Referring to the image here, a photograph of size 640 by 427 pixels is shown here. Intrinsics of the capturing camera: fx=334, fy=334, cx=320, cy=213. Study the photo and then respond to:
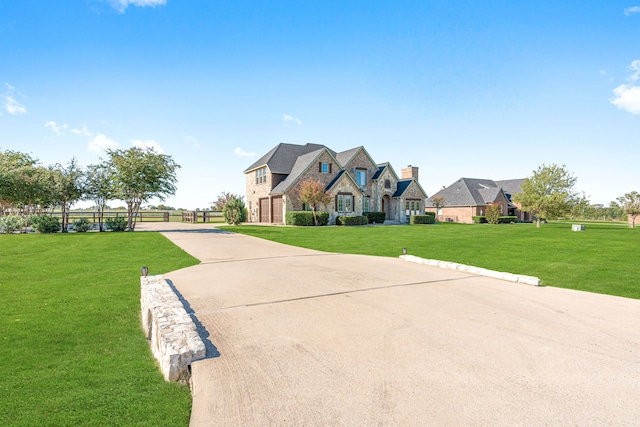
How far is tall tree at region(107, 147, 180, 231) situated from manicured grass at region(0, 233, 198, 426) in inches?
582

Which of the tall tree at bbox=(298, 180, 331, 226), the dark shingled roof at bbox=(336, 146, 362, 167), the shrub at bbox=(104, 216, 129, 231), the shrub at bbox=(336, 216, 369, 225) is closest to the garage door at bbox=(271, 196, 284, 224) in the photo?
the tall tree at bbox=(298, 180, 331, 226)

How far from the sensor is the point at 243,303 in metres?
6.70

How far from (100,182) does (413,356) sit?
90.0 feet

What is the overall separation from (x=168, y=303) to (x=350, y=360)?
343cm

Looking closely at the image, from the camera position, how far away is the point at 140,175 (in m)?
24.1

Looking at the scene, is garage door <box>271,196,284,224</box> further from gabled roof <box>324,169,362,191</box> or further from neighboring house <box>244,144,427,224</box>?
gabled roof <box>324,169,362,191</box>

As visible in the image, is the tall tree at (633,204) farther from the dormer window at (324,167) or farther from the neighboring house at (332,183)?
the dormer window at (324,167)

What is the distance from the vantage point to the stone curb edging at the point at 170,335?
4.03 m

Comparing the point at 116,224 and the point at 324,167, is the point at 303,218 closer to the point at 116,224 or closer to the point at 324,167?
the point at 324,167

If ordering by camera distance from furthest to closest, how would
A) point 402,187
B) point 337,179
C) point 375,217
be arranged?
point 402,187
point 375,217
point 337,179

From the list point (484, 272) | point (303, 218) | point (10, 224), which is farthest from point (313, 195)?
point (10, 224)

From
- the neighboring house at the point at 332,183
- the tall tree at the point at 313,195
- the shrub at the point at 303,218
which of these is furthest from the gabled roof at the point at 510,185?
the tall tree at the point at 313,195

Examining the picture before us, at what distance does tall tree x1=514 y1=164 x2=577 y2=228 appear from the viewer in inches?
1229

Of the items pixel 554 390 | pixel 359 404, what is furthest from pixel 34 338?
pixel 554 390
